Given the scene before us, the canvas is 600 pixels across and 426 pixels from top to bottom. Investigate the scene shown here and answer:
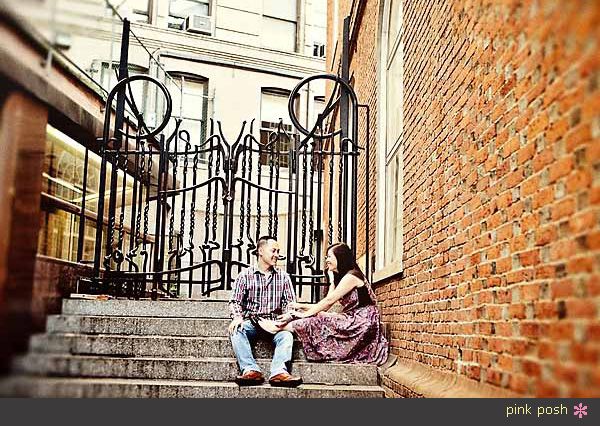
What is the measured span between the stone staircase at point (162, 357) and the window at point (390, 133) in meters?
1.69

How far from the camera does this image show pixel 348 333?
19.4 ft

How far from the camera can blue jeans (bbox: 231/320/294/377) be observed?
17.7 ft

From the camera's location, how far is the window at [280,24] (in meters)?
19.8

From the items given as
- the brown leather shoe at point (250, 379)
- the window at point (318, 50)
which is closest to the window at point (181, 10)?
the window at point (318, 50)

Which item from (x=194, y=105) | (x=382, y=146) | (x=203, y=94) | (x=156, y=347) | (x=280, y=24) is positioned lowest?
(x=156, y=347)

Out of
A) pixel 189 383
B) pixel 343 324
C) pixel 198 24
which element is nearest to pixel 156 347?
pixel 189 383

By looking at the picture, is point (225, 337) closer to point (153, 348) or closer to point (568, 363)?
point (153, 348)

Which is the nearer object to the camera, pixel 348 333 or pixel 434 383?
pixel 434 383

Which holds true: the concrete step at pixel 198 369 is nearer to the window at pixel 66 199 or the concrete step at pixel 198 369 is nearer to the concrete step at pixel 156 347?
the concrete step at pixel 156 347

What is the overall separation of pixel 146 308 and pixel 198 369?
1271 mm

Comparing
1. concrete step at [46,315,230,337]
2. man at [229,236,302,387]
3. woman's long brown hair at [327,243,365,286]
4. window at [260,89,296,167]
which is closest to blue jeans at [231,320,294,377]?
man at [229,236,302,387]

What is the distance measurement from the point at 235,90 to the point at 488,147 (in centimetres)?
1543

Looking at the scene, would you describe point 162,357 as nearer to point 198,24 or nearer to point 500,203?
point 500,203
